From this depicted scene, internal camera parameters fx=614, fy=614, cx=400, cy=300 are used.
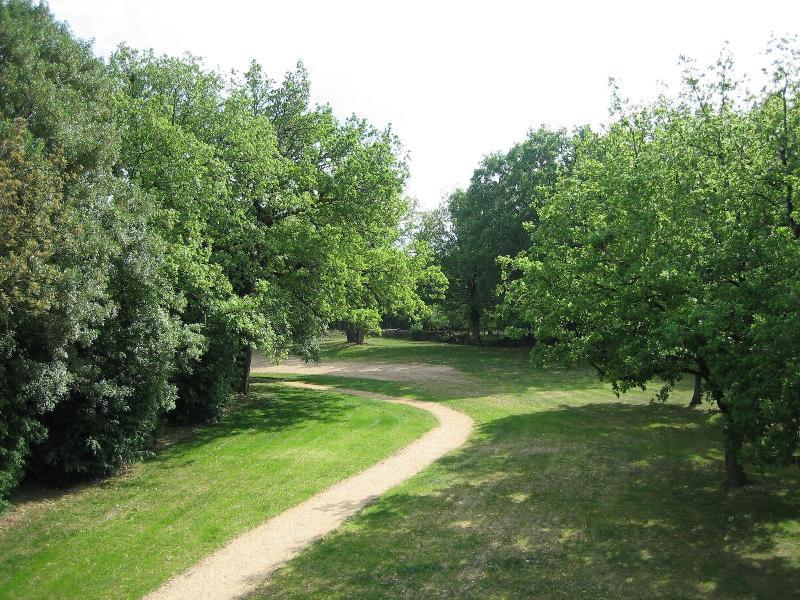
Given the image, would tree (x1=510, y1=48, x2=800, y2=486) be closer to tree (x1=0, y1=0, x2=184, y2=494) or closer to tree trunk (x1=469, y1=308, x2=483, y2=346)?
tree (x1=0, y1=0, x2=184, y2=494)

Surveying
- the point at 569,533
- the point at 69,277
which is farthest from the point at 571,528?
the point at 69,277

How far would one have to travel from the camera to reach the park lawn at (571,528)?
34.7ft

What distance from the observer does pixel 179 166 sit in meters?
19.8

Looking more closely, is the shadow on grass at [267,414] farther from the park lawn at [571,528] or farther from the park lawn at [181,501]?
the park lawn at [571,528]

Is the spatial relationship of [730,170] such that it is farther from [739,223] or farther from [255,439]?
[255,439]

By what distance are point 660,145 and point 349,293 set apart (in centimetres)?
1527

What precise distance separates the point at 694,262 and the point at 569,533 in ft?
20.7

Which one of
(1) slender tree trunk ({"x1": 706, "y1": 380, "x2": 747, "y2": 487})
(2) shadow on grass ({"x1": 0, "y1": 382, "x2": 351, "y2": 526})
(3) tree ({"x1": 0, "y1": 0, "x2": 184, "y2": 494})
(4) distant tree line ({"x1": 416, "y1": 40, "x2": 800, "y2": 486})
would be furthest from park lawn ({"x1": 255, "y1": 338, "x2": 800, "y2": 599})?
(2) shadow on grass ({"x1": 0, "y1": 382, "x2": 351, "y2": 526})

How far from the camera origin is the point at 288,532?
13.3m

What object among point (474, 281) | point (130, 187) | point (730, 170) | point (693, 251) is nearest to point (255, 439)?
point (130, 187)

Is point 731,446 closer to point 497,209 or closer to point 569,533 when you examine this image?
point 569,533

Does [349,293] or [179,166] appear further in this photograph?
[349,293]

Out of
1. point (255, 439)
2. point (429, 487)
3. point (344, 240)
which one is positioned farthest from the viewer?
point (344, 240)

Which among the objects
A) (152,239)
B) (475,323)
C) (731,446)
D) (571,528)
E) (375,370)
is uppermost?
(152,239)
